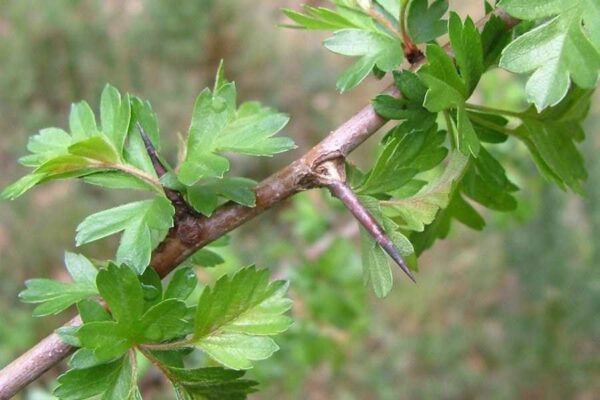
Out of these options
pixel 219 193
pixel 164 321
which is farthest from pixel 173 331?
pixel 219 193

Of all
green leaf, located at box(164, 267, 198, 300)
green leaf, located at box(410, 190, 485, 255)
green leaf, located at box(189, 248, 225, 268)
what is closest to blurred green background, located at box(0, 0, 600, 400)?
green leaf, located at box(410, 190, 485, 255)

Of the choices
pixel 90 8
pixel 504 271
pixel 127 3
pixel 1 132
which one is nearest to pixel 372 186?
pixel 504 271

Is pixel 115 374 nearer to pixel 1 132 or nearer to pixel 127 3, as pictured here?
pixel 1 132

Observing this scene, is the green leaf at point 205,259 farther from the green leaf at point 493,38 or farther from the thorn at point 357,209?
the green leaf at point 493,38

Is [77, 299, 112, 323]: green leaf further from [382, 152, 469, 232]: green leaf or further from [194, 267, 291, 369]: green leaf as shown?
[382, 152, 469, 232]: green leaf

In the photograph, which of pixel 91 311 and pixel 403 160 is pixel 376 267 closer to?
pixel 403 160
